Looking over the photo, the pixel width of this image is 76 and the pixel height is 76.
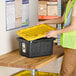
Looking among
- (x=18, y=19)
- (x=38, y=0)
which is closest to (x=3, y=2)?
(x=18, y=19)

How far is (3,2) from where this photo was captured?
2893 mm

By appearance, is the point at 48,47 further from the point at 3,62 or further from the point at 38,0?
the point at 38,0

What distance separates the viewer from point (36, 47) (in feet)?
9.34

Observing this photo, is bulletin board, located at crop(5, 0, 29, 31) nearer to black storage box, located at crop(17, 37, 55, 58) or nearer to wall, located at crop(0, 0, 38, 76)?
wall, located at crop(0, 0, 38, 76)

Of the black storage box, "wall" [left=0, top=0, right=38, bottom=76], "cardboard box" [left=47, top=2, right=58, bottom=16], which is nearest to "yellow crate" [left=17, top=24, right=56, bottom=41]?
the black storage box

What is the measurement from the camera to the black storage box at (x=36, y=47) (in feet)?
9.24

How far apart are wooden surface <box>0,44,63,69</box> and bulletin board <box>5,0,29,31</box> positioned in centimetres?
34

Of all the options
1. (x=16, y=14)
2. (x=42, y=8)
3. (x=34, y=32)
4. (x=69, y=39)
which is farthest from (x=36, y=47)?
(x=42, y=8)

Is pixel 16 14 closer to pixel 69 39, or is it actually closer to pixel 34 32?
pixel 34 32

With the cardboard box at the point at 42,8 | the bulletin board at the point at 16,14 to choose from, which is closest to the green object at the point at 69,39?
the bulletin board at the point at 16,14

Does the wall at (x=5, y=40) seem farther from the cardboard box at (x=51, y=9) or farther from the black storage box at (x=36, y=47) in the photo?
the cardboard box at (x=51, y=9)

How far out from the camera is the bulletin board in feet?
9.89

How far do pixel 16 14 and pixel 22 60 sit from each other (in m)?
0.67

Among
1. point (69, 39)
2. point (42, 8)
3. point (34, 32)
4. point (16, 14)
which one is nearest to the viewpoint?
point (69, 39)
